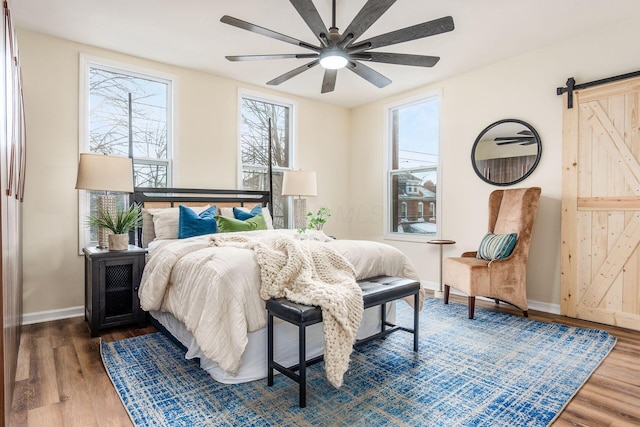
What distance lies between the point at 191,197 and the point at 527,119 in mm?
3837

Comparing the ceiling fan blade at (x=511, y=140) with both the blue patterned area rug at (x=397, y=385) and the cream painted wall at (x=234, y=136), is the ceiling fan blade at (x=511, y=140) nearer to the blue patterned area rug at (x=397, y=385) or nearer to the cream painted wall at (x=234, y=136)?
the cream painted wall at (x=234, y=136)

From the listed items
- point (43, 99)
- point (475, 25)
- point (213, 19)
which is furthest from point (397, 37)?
point (43, 99)

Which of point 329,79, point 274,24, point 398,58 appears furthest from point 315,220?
point 274,24

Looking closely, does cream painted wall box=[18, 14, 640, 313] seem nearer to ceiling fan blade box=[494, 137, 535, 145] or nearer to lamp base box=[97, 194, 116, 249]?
ceiling fan blade box=[494, 137, 535, 145]

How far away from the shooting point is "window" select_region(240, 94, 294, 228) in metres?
4.92

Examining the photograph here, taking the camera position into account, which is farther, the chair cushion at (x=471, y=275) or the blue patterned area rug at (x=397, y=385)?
the chair cushion at (x=471, y=275)

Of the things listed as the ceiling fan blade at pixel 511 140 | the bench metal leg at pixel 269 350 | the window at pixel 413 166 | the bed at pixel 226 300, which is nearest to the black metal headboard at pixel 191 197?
the bed at pixel 226 300

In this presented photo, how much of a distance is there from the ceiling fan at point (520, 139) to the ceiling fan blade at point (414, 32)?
7.00ft

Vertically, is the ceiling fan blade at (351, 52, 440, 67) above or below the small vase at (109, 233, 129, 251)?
above

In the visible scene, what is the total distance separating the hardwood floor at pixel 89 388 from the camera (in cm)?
188

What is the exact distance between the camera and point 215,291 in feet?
7.09

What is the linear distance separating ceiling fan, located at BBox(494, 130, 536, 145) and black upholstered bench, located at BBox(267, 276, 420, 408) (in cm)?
232


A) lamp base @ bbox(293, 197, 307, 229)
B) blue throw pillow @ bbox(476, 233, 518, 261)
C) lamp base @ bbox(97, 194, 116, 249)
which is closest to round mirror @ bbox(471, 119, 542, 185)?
blue throw pillow @ bbox(476, 233, 518, 261)

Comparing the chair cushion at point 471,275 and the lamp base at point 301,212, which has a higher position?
the lamp base at point 301,212
